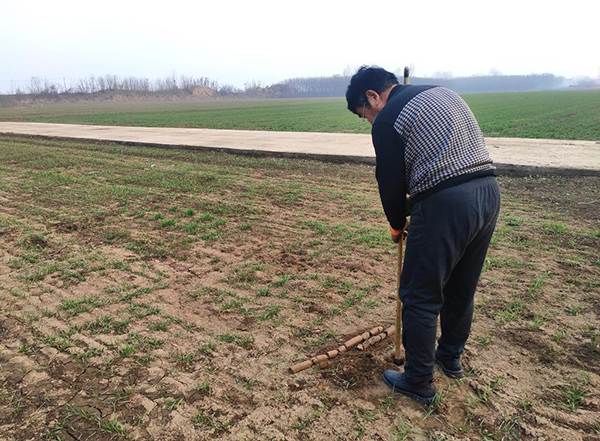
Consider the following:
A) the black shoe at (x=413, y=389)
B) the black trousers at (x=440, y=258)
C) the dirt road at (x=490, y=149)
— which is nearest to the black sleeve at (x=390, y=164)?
the black trousers at (x=440, y=258)

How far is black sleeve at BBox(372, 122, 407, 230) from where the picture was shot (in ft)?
7.82

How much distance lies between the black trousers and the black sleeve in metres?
0.14

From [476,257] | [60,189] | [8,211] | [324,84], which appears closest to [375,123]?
[476,257]

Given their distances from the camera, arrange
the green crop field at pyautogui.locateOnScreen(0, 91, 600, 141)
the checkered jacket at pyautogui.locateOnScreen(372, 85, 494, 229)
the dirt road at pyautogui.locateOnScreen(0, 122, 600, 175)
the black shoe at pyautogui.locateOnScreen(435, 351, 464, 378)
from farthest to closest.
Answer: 1. the green crop field at pyautogui.locateOnScreen(0, 91, 600, 141)
2. the dirt road at pyautogui.locateOnScreen(0, 122, 600, 175)
3. the black shoe at pyautogui.locateOnScreen(435, 351, 464, 378)
4. the checkered jacket at pyautogui.locateOnScreen(372, 85, 494, 229)

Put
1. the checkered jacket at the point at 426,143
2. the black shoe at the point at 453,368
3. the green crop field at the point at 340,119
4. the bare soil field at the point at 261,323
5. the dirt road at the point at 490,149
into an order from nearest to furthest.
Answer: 1. the checkered jacket at the point at 426,143
2. the bare soil field at the point at 261,323
3. the black shoe at the point at 453,368
4. the dirt road at the point at 490,149
5. the green crop field at the point at 340,119

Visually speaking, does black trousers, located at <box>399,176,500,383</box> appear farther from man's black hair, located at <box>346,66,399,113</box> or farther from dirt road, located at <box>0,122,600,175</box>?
dirt road, located at <box>0,122,600,175</box>

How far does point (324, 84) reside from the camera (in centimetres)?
14325

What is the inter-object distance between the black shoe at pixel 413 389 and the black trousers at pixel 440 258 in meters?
0.06

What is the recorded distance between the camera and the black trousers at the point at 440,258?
2324mm

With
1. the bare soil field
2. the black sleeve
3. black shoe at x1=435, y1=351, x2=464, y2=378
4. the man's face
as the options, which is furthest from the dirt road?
the black sleeve

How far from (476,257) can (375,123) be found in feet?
3.29

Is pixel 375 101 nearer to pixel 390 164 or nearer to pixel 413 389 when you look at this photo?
pixel 390 164

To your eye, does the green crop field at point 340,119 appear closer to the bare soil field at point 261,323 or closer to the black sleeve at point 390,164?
the bare soil field at point 261,323

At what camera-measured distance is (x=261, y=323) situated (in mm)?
3594
